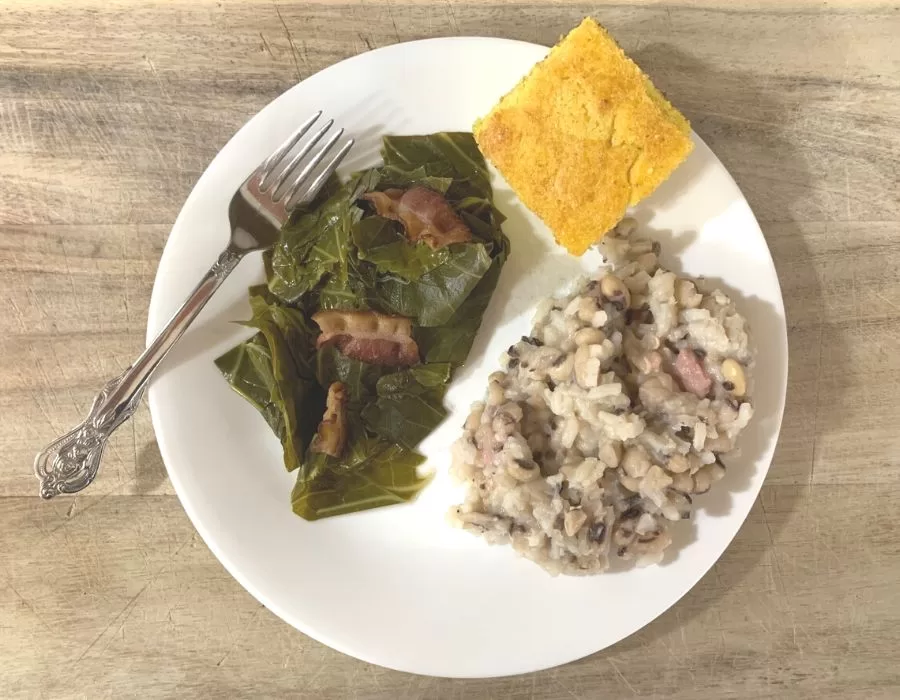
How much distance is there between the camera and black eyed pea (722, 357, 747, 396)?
2.26 metres

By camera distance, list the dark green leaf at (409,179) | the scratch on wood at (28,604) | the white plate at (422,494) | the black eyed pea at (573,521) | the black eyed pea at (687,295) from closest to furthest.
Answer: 1. the black eyed pea at (573,521)
2. the black eyed pea at (687,295)
3. the white plate at (422,494)
4. the dark green leaf at (409,179)
5. the scratch on wood at (28,604)

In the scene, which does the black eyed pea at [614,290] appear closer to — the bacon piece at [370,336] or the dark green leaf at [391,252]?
the dark green leaf at [391,252]

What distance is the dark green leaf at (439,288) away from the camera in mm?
2545

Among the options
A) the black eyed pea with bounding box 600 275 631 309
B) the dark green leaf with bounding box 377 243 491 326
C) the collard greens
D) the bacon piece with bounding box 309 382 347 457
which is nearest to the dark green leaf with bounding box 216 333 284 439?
the collard greens

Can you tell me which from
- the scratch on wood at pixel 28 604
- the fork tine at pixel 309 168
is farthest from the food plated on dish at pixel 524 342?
the scratch on wood at pixel 28 604

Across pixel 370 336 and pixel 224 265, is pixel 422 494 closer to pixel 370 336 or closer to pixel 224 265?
pixel 370 336

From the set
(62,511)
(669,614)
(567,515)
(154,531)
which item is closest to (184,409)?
(154,531)

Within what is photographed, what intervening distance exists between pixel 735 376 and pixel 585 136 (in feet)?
3.33

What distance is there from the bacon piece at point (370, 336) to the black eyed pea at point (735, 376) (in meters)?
1.18

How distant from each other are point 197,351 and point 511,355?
125 centimetres

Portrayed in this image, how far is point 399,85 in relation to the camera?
2621mm

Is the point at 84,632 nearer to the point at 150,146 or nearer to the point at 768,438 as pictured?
the point at 150,146

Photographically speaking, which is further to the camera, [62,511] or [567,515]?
[62,511]

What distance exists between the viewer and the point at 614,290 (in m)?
2.35
